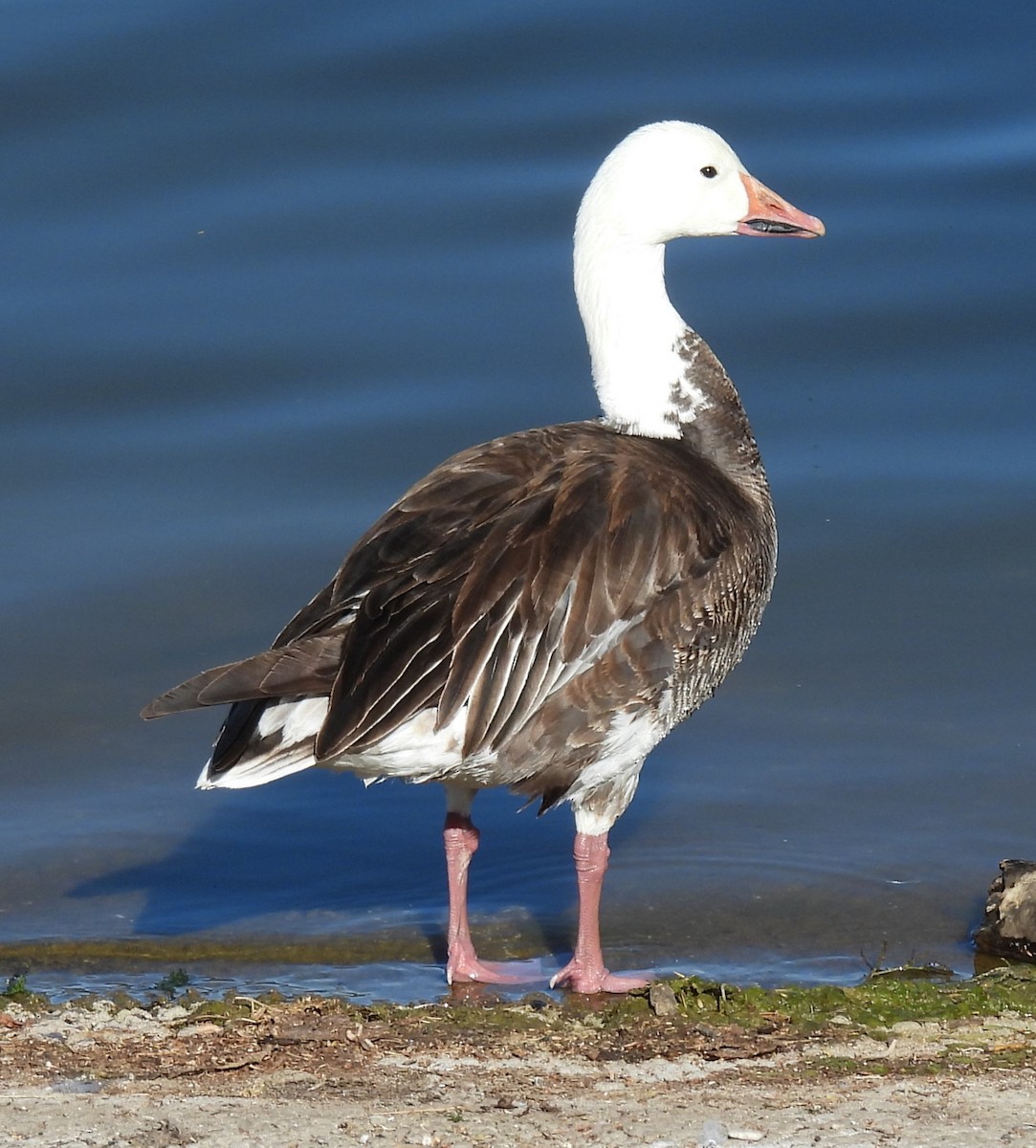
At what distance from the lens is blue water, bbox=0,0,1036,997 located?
22.9ft

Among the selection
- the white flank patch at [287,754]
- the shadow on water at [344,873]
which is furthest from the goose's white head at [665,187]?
the shadow on water at [344,873]

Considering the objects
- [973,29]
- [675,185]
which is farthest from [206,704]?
[973,29]

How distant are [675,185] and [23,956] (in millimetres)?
3359

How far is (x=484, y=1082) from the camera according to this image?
4.65 meters

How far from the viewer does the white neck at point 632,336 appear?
21.6ft

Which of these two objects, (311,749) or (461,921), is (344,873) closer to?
(461,921)

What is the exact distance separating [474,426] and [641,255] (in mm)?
3310

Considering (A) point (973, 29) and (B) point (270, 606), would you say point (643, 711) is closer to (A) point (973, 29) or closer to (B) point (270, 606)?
(B) point (270, 606)

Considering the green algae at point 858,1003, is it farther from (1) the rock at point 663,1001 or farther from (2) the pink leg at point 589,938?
(2) the pink leg at point 589,938

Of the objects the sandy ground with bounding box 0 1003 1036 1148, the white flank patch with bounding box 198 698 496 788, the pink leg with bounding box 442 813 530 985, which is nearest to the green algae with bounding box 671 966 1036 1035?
the sandy ground with bounding box 0 1003 1036 1148

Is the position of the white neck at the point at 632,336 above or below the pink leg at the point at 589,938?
above

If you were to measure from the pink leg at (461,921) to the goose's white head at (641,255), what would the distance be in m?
1.48

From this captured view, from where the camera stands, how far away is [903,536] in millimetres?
9180

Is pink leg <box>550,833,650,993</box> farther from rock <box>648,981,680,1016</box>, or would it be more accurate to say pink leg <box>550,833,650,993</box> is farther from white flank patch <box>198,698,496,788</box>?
white flank patch <box>198,698,496,788</box>
